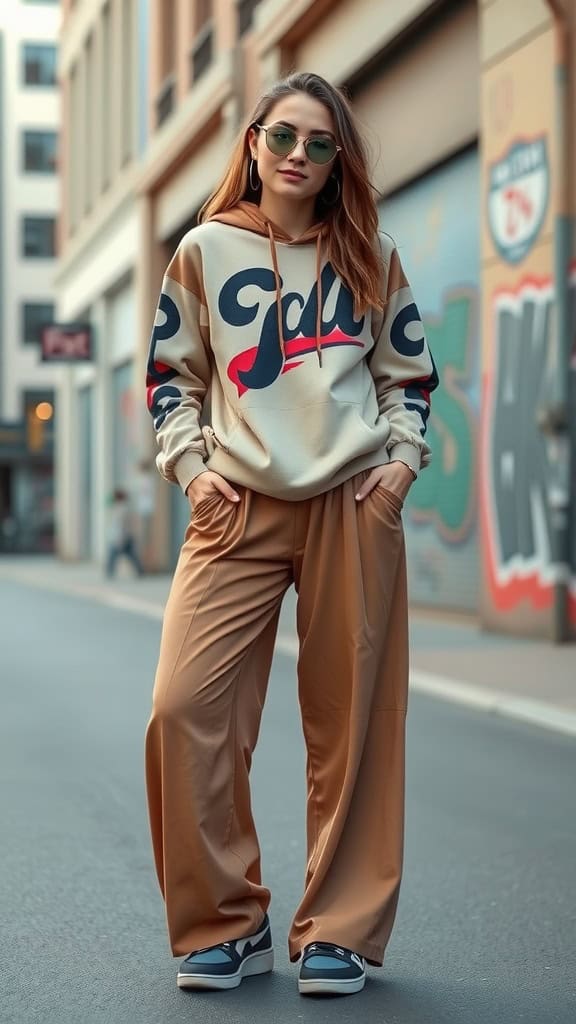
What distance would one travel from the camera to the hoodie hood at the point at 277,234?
3.30 metres

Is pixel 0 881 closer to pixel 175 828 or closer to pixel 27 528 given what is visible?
pixel 175 828

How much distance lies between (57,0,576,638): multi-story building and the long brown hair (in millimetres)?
6111

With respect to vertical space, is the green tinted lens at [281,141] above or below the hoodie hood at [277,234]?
above

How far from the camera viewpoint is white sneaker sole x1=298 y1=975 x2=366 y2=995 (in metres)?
3.24

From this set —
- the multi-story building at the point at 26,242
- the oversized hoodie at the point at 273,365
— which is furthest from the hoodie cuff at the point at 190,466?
the multi-story building at the point at 26,242

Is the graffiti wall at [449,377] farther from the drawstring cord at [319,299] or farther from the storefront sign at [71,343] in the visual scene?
the storefront sign at [71,343]

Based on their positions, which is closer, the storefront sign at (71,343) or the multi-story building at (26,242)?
the storefront sign at (71,343)

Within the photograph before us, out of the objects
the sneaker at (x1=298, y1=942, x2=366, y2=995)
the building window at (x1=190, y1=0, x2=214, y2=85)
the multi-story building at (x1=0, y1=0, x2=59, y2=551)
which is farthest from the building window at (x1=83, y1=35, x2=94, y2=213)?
the sneaker at (x1=298, y1=942, x2=366, y2=995)

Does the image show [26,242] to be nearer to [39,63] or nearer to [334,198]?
[39,63]

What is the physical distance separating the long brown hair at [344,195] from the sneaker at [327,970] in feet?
4.43

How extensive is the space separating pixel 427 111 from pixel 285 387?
12514 mm

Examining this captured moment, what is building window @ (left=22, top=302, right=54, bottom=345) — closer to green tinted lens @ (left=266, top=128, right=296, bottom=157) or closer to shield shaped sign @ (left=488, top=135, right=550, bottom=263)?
shield shaped sign @ (left=488, top=135, right=550, bottom=263)

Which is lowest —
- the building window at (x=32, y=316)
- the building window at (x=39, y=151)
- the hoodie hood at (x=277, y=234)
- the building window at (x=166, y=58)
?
the hoodie hood at (x=277, y=234)

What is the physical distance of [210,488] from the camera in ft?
10.8
